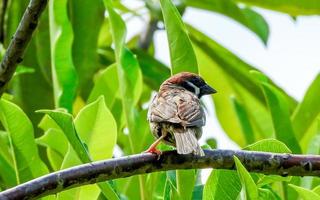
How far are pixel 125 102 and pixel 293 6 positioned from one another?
5.01 ft

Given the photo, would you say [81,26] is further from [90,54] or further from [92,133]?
[92,133]

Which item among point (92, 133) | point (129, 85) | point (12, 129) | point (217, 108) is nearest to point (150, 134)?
point (129, 85)

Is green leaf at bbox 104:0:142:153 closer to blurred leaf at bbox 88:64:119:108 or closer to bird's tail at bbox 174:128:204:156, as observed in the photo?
blurred leaf at bbox 88:64:119:108

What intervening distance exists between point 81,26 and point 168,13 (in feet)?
4.57

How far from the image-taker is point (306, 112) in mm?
4566

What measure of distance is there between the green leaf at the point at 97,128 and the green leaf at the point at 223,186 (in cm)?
53

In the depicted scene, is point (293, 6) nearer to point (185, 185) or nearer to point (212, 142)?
point (212, 142)

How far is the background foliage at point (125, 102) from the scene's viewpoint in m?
3.43

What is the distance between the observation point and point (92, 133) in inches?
146

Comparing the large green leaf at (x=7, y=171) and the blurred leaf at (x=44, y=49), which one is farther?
the blurred leaf at (x=44, y=49)

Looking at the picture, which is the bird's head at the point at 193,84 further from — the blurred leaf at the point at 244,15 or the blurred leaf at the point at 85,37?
the blurred leaf at the point at 244,15

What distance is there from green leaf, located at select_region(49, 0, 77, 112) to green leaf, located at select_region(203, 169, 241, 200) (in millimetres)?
1084

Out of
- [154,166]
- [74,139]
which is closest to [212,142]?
[74,139]

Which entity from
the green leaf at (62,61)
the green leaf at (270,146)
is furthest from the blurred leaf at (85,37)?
the green leaf at (270,146)
